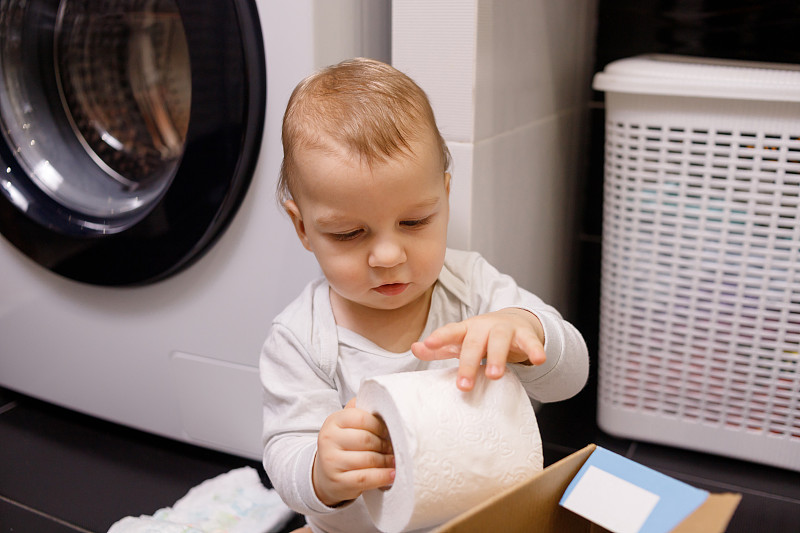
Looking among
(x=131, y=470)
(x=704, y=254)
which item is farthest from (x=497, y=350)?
(x=131, y=470)

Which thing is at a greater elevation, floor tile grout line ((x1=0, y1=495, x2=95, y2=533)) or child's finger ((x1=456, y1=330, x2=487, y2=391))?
child's finger ((x1=456, y1=330, x2=487, y2=391))

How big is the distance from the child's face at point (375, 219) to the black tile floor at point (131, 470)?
1.33ft

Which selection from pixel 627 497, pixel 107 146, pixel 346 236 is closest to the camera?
pixel 627 497

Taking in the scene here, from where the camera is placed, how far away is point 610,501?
1.87ft

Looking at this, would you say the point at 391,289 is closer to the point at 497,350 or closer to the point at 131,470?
the point at 497,350

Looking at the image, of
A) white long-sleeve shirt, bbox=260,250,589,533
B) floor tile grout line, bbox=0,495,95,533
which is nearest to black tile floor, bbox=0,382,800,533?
floor tile grout line, bbox=0,495,95,533

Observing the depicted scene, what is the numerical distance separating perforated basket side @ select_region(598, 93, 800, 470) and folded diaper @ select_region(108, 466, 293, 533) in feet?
1.65

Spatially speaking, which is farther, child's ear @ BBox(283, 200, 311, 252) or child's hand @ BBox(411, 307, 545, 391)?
child's ear @ BBox(283, 200, 311, 252)

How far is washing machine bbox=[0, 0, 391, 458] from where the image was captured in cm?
82

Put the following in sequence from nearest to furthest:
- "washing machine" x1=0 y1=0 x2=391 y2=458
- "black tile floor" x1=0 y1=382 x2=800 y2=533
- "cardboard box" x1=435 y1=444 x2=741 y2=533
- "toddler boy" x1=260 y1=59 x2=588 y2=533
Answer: "cardboard box" x1=435 y1=444 x2=741 y2=533, "toddler boy" x1=260 y1=59 x2=588 y2=533, "washing machine" x1=0 y1=0 x2=391 y2=458, "black tile floor" x1=0 y1=382 x2=800 y2=533

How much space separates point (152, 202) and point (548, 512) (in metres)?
0.60

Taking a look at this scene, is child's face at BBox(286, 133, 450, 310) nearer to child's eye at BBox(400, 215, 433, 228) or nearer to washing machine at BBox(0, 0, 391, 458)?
child's eye at BBox(400, 215, 433, 228)

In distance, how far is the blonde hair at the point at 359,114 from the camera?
25.3 inches

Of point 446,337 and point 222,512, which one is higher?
point 446,337
